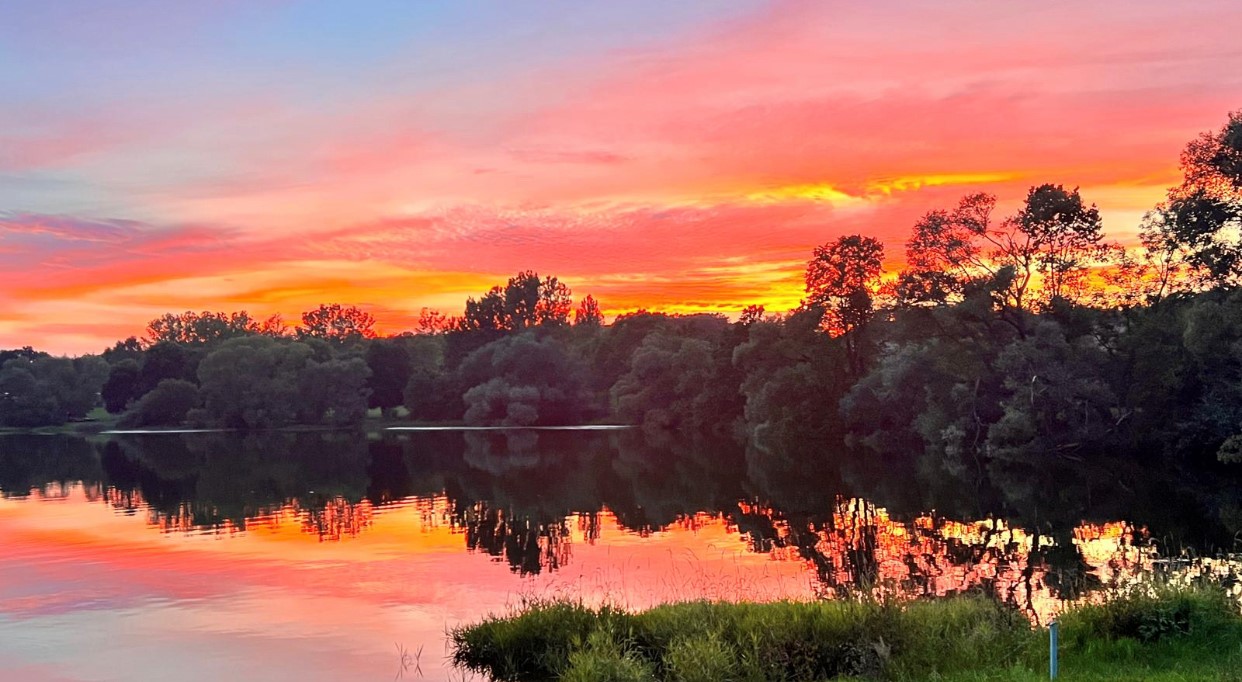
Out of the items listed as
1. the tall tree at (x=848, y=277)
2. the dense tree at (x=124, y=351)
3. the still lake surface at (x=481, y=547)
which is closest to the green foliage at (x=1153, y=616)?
the still lake surface at (x=481, y=547)

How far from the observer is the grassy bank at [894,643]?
11.6 metres

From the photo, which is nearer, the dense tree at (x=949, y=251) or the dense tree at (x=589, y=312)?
the dense tree at (x=949, y=251)

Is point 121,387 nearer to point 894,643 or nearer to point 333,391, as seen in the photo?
point 333,391

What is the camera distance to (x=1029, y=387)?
167 ft

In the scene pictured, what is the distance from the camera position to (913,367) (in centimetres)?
6009

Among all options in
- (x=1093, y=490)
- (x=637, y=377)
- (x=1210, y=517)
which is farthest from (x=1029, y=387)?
(x=637, y=377)

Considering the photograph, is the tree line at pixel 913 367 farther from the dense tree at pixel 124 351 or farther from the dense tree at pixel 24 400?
the dense tree at pixel 124 351

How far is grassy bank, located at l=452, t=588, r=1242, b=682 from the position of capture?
1161 cm

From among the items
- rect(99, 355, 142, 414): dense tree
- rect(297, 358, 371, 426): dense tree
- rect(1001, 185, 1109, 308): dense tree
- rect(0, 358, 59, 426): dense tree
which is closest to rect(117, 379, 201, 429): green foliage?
rect(99, 355, 142, 414): dense tree

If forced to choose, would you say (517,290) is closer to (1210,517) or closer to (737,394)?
(737,394)

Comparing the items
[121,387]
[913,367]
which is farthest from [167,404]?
[913,367]

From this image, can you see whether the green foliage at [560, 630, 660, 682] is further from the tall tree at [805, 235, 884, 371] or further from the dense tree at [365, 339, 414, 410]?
the dense tree at [365, 339, 414, 410]

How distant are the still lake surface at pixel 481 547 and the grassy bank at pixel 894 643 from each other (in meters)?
1.57

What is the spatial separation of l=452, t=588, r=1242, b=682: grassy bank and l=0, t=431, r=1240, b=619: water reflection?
1464 millimetres
